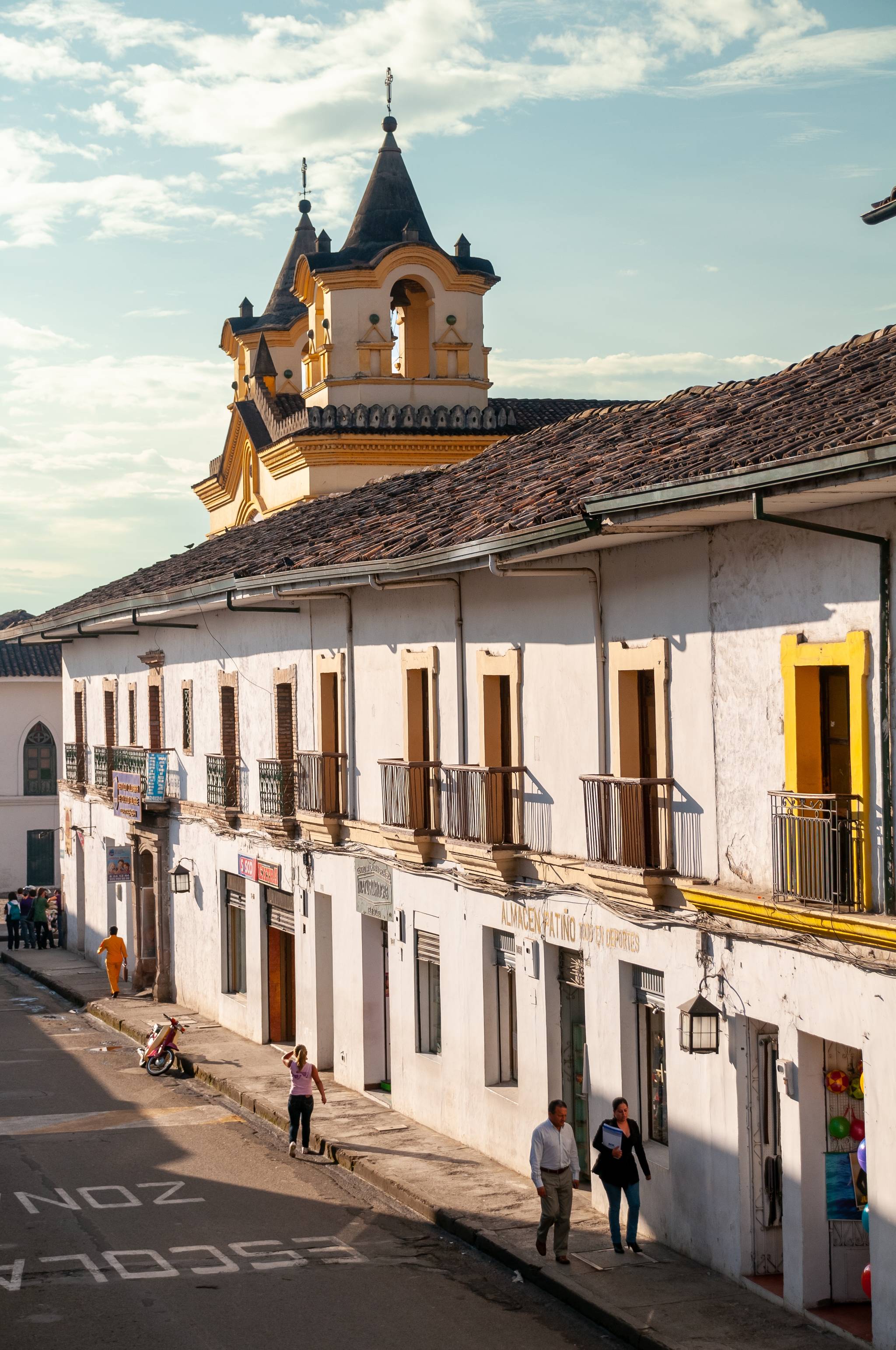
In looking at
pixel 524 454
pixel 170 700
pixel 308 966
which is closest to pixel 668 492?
pixel 524 454

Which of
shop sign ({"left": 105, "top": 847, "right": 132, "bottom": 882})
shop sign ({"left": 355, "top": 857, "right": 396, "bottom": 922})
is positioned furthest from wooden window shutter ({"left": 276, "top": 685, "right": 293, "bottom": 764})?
shop sign ({"left": 105, "top": 847, "right": 132, "bottom": 882})

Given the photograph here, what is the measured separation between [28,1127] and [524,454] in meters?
10.6

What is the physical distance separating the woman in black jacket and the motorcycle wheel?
1105cm

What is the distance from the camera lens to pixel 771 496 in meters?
11.6

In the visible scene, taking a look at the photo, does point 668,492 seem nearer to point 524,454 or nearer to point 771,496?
point 771,496

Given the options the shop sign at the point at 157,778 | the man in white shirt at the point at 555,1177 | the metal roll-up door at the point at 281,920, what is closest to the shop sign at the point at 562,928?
the man in white shirt at the point at 555,1177

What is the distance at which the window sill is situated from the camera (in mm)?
17844

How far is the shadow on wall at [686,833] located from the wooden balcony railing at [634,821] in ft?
0.14

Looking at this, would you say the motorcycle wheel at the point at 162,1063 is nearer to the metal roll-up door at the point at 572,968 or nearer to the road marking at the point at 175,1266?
the road marking at the point at 175,1266

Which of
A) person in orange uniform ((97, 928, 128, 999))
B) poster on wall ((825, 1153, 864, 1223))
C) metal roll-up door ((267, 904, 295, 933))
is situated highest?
metal roll-up door ((267, 904, 295, 933))

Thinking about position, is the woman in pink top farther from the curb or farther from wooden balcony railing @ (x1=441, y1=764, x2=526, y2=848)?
wooden balcony railing @ (x1=441, y1=764, x2=526, y2=848)

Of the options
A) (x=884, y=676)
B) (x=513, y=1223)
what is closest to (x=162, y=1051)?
(x=513, y=1223)

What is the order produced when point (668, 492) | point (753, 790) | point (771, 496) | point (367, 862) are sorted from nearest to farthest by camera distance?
point (771, 496)
point (668, 492)
point (753, 790)
point (367, 862)

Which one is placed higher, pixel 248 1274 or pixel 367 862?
pixel 367 862
